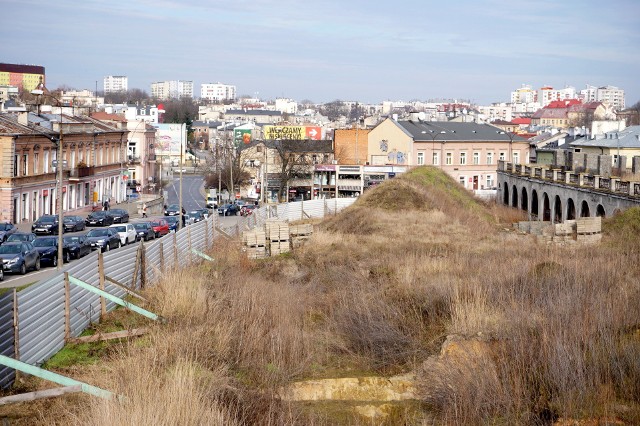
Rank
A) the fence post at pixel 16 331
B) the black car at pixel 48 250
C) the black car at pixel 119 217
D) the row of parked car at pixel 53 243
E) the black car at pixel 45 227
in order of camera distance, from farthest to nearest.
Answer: the black car at pixel 119 217, the black car at pixel 45 227, the black car at pixel 48 250, the row of parked car at pixel 53 243, the fence post at pixel 16 331

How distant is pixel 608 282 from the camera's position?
15.8 m

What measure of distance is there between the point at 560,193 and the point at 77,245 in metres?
34.1

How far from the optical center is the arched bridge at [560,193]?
44.4 metres

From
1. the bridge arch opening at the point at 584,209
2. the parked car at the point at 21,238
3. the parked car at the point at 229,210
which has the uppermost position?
the bridge arch opening at the point at 584,209

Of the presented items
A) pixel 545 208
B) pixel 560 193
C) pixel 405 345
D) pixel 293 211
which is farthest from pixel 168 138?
pixel 405 345

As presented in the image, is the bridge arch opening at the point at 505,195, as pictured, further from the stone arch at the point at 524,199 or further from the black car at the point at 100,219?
the black car at the point at 100,219

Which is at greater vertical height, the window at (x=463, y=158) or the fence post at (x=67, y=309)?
the window at (x=463, y=158)

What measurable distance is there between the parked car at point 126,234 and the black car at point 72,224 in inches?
192

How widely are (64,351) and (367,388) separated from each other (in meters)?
4.62

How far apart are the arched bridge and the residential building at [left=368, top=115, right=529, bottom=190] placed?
159 inches

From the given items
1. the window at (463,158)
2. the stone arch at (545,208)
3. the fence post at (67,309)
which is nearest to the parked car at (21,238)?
the fence post at (67,309)

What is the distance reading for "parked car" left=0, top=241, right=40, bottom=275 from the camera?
2706 cm

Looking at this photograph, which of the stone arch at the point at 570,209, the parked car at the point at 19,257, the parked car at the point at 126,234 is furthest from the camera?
the stone arch at the point at 570,209

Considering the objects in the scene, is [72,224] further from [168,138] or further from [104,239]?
[168,138]
